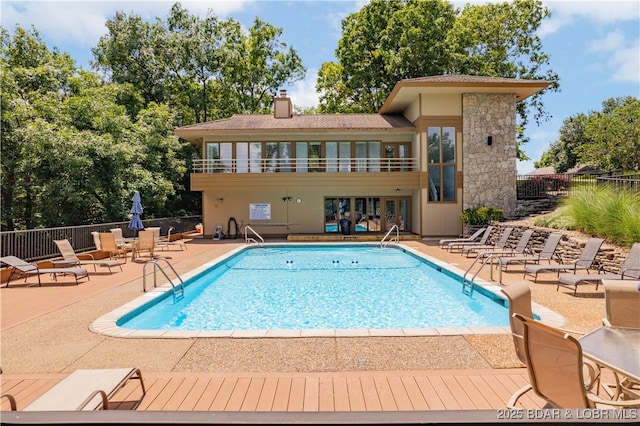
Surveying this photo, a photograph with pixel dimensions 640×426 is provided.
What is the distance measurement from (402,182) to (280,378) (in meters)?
16.8

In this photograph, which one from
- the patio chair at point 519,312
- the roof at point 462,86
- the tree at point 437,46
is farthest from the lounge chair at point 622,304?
the tree at point 437,46

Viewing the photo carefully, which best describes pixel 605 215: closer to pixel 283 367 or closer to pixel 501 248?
pixel 501 248

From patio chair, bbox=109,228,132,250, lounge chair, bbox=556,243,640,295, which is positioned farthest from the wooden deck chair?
lounge chair, bbox=556,243,640,295

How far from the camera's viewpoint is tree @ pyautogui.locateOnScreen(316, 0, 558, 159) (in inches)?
1071

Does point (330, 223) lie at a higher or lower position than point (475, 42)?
lower

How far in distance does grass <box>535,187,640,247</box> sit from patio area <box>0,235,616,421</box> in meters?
4.79

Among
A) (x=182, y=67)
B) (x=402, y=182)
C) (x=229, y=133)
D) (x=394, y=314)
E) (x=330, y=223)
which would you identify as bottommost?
(x=394, y=314)

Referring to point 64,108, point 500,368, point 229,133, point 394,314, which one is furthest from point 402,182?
point 64,108

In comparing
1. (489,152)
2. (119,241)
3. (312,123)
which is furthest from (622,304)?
(312,123)

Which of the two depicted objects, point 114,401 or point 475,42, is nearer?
point 114,401

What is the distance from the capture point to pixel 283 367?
14.5ft

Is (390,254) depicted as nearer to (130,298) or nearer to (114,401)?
(130,298)

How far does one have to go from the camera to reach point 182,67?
3142 cm

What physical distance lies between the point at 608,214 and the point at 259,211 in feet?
52.6
